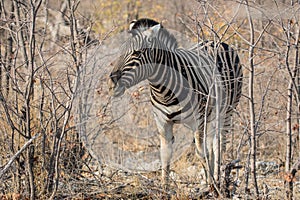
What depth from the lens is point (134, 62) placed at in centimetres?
385

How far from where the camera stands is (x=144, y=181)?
400cm


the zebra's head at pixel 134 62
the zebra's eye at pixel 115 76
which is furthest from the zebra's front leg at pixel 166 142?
the zebra's eye at pixel 115 76

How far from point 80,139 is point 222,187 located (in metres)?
1.43

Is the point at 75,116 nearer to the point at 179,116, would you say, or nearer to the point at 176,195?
the point at 179,116

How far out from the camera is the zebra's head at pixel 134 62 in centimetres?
356

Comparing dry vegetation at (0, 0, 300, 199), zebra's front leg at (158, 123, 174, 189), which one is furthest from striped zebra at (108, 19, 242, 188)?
dry vegetation at (0, 0, 300, 199)

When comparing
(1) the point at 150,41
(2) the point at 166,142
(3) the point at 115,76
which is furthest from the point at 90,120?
(3) the point at 115,76

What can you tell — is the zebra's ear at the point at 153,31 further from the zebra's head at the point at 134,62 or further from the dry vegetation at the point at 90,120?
the dry vegetation at the point at 90,120

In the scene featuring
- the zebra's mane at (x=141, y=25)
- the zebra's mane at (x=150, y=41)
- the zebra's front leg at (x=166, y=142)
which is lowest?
the zebra's front leg at (x=166, y=142)

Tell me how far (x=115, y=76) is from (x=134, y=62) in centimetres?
37

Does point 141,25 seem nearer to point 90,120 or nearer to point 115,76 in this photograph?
point 115,76

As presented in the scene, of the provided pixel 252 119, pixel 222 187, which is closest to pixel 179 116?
pixel 222 187

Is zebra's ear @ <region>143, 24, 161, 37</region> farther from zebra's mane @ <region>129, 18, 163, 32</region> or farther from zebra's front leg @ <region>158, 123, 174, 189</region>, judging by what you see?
zebra's front leg @ <region>158, 123, 174, 189</region>

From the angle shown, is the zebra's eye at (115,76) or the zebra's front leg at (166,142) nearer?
the zebra's eye at (115,76)
